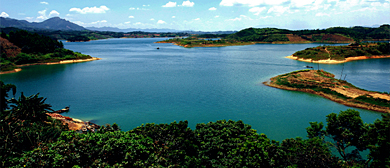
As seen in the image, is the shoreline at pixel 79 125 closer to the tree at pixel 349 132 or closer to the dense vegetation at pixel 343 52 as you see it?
the tree at pixel 349 132

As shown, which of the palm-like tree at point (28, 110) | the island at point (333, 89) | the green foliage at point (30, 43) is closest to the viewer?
the palm-like tree at point (28, 110)

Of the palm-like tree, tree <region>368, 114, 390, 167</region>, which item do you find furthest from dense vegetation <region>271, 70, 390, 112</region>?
the palm-like tree

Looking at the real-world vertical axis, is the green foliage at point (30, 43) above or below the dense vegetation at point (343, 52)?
above

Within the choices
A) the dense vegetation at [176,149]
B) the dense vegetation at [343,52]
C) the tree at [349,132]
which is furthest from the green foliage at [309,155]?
the dense vegetation at [343,52]

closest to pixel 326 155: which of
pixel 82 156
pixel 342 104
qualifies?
pixel 82 156

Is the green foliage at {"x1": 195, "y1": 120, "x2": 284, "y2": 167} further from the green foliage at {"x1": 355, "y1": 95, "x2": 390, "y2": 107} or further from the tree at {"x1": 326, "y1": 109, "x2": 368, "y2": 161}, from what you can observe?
the green foliage at {"x1": 355, "y1": 95, "x2": 390, "y2": 107}

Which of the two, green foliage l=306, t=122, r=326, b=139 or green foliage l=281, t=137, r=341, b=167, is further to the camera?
green foliage l=306, t=122, r=326, b=139

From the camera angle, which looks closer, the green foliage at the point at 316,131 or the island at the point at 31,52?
the green foliage at the point at 316,131

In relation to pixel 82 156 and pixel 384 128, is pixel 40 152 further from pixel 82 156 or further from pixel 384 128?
pixel 384 128
